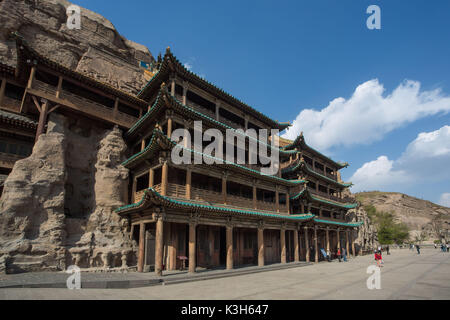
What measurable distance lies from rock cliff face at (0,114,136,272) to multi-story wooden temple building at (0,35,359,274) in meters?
1.11

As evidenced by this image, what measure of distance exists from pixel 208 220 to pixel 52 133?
41.3ft

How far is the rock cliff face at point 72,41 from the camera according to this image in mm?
23422

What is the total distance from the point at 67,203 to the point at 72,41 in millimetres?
18816

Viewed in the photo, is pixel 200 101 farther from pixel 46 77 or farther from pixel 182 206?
pixel 46 77

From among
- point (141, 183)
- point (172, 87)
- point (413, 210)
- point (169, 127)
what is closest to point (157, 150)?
point (169, 127)

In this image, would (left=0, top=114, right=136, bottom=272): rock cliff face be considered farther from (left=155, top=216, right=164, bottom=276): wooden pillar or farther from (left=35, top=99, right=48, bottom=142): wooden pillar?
(left=155, top=216, right=164, bottom=276): wooden pillar

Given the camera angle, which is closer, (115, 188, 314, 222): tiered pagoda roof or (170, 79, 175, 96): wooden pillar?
(115, 188, 314, 222): tiered pagoda roof

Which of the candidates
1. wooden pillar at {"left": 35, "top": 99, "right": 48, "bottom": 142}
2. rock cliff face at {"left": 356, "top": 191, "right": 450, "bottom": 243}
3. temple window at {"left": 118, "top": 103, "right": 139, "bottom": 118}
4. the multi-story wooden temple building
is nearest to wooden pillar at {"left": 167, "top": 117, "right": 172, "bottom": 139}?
the multi-story wooden temple building

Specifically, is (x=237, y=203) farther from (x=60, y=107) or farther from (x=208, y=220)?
(x=60, y=107)

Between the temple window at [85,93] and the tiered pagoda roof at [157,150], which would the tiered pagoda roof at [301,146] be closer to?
the tiered pagoda roof at [157,150]

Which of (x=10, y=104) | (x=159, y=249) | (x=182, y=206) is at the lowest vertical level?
(x=159, y=249)

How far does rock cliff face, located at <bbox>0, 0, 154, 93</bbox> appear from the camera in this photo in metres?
23.4

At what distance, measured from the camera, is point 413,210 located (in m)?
96.4

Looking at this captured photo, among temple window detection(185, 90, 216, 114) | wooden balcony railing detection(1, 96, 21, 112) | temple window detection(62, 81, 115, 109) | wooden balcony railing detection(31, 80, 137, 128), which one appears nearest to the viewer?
wooden balcony railing detection(31, 80, 137, 128)
